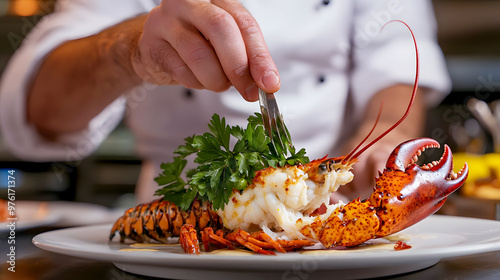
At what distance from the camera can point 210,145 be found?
3.25 feet

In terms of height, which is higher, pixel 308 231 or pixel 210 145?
pixel 210 145

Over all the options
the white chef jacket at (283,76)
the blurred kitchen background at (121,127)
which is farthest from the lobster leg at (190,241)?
the blurred kitchen background at (121,127)

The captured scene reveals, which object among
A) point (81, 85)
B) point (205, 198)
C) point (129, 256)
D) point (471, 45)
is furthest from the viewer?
point (471, 45)

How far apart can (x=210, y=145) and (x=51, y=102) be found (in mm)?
1110

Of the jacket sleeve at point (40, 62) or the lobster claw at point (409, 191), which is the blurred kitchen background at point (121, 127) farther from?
the lobster claw at point (409, 191)

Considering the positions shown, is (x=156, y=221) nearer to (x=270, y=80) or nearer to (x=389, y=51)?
(x=270, y=80)

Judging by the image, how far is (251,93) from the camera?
0.98 m

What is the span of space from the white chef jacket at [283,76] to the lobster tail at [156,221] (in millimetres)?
758

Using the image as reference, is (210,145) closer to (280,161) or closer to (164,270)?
(280,161)

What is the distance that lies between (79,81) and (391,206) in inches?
50.0

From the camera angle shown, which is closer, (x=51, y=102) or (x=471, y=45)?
(x=51, y=102)

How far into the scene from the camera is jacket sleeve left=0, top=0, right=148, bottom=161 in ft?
6.13

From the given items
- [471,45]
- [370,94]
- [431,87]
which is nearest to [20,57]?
[370,94]

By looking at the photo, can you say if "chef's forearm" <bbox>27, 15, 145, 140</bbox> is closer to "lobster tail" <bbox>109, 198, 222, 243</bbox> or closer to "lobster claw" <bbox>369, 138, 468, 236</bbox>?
"lobster tail" <bbox>109, 198, 222, 243</bbox>
